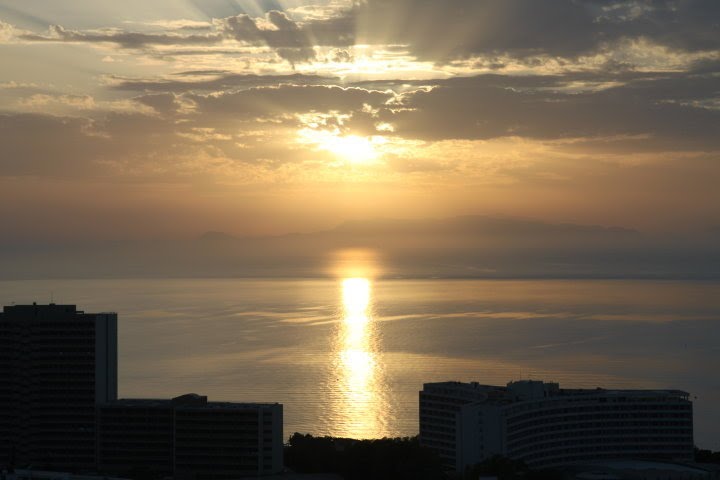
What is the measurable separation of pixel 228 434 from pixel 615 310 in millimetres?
89019

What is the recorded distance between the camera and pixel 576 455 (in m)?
37.4

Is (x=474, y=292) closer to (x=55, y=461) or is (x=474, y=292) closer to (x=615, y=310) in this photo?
(x=615, y=310)

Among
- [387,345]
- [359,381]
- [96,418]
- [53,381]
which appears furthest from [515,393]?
[387,345]

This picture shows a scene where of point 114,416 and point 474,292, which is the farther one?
point 474,292

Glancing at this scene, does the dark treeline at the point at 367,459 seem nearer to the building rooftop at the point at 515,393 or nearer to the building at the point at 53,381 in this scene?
the building rooftop at the point at 515,393

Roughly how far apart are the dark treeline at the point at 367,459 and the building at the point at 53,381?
7489 millimetres

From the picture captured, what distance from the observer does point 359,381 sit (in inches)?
2456

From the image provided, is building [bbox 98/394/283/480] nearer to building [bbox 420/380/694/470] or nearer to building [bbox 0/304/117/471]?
building [bbox 0/304/117/471]

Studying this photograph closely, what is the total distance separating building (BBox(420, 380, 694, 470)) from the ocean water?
6581 millimetres

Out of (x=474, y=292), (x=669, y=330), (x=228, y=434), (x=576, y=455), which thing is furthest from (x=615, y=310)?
(x=228, y=434)

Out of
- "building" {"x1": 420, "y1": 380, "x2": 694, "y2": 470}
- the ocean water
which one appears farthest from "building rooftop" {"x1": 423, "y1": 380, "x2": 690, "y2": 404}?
the ocean water

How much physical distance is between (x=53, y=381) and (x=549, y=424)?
59.2 ft

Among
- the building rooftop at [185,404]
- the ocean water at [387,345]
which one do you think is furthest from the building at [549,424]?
the building rooftop at [185,404]

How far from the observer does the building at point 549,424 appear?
114ft
